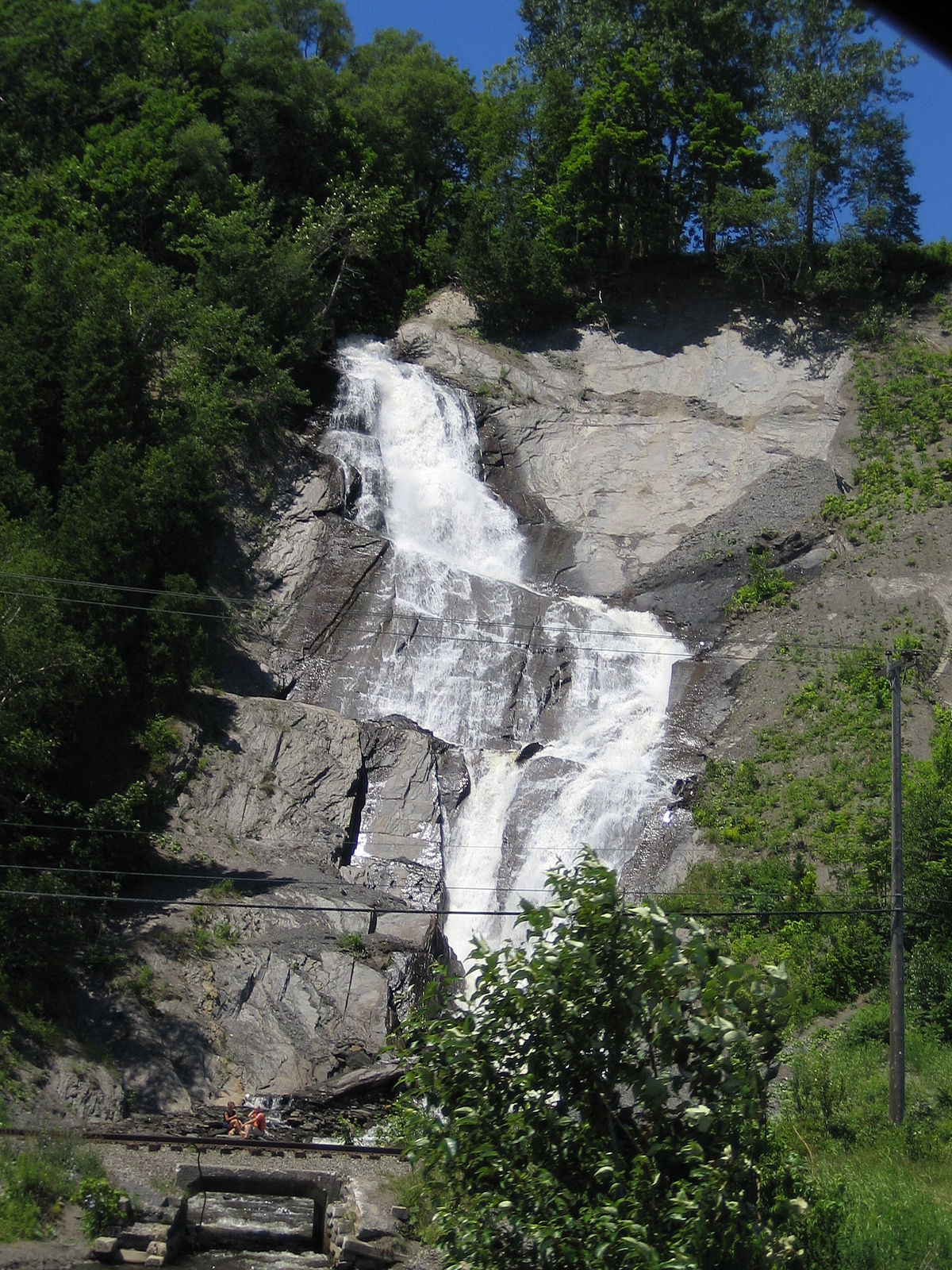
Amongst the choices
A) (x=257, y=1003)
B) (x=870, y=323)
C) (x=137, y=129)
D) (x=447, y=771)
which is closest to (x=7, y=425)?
(x=447, y=771)

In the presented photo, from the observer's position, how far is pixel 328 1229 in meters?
17.3

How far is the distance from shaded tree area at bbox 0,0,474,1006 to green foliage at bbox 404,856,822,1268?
12435mm

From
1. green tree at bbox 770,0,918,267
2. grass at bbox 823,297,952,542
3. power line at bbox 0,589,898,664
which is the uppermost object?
green tree at bbox 770,0,918,267

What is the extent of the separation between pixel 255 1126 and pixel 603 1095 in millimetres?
10502

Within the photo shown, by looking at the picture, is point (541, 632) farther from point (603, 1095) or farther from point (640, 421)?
point (603, 1095)

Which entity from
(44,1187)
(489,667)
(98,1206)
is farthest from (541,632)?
(44,1187)

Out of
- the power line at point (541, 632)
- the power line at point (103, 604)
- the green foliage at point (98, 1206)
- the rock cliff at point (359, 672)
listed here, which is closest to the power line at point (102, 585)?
the power line at point (103, 604)

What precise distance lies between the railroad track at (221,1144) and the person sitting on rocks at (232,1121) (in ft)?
0.87

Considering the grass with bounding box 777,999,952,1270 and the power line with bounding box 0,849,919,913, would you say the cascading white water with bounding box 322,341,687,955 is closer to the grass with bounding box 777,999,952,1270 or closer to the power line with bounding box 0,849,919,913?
the power line with bounding box 0,849,919,913

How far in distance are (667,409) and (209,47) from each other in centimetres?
2433

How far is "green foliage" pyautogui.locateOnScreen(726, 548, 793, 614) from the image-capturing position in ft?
120

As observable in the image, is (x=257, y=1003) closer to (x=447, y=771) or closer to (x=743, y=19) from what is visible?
(x=447, y=771)

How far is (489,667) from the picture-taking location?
33.8 metres

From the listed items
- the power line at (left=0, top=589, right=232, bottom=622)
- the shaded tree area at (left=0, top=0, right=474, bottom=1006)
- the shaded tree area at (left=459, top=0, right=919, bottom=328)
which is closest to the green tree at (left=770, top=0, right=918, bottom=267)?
the shaded tree area at (left=459, top=0, right=919, bottom=328)
